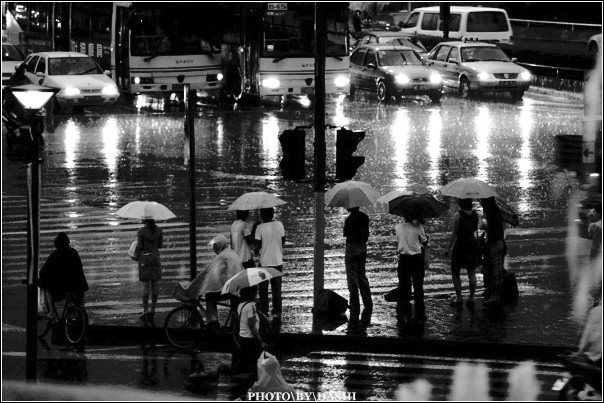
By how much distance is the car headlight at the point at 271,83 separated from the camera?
32562 millimetres

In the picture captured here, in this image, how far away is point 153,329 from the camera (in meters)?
14.6

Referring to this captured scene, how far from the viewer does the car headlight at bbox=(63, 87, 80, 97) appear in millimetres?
33062

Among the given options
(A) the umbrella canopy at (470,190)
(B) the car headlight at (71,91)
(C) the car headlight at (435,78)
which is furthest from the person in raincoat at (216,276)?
(C) the car headlight at (435,78)

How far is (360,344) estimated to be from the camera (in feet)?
46.4

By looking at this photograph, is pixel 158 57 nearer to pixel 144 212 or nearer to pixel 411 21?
pixel 144 212

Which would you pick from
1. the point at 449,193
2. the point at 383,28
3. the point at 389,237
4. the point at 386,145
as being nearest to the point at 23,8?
the point at 383,28

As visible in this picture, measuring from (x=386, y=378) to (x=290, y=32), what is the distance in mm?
20679

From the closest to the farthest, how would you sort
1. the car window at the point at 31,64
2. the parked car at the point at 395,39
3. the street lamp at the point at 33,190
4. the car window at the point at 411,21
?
the street lamp at the point at 33,190 < the car window at the point at 31,64 < the parked car at the point at 395,39 < the car window at the point at 411,21

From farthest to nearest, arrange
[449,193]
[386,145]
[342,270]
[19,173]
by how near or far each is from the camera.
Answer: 1. [386,145]
2. [19,173]
3. [342,270]
4. [449,193]

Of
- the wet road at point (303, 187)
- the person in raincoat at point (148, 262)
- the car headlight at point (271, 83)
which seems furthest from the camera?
the car headlight at point (271, 83)

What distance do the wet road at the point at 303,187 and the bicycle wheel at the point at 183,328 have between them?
2.77 feet

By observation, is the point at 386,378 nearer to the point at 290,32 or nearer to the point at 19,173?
the point at 19,173

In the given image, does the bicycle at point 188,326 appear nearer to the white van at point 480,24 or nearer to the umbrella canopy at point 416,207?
the umbrella canopy at point 416,207

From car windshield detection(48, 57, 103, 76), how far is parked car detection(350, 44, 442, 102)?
26.2 ft
